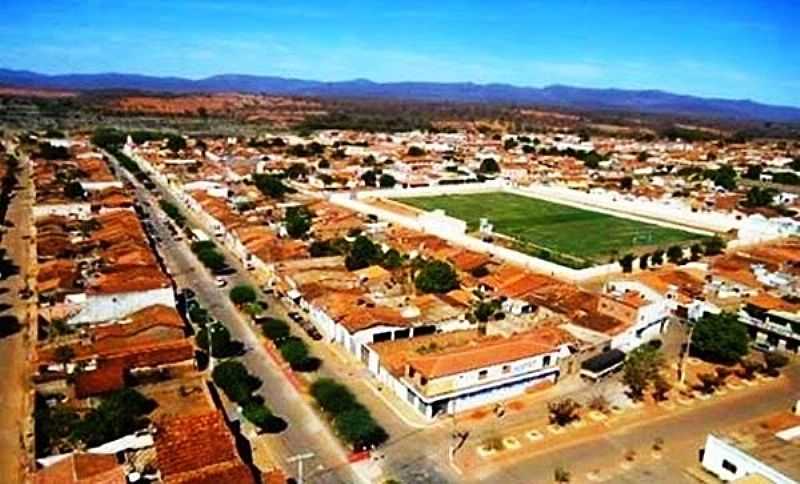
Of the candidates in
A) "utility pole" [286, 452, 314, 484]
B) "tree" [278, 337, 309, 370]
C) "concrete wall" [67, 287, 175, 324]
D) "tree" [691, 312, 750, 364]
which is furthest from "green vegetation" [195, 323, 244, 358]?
"tree" [691, 312, 750, 364]

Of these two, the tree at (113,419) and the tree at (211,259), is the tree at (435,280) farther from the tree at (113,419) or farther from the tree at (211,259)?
the tree at (113,419)

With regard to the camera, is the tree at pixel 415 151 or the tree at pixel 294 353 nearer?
the tree at pixel 294 353

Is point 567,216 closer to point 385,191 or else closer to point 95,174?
point 385,191

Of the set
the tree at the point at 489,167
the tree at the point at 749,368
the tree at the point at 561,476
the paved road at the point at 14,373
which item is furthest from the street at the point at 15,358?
the tree at the point at 489,167

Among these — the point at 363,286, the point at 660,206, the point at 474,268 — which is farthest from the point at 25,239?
the point at 660,206

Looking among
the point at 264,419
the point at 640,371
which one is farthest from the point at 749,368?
the point at 264,419

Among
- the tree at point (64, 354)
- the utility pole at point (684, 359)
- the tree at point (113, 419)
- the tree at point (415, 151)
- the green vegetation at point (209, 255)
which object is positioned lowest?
the utility pole at point (684, 359)

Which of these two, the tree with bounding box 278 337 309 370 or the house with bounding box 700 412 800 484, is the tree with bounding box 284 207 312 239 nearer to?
the tree with bounding box 278 337 309 370

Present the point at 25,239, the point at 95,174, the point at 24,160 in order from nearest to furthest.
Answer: the point at 25,239 < the point at 95,174 < the point at 24,160
